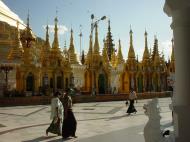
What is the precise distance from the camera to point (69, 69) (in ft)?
117

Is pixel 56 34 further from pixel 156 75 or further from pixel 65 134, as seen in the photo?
pixel 65 134

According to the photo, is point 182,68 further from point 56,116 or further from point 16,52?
point 16,52

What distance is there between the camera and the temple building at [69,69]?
32969 millimetres

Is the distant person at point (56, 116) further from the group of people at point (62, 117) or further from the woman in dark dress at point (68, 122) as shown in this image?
the woman in dark dress at point (68, 122)

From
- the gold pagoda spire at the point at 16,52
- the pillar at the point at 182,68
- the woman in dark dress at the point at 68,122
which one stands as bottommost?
the woman in dark dress at the point at 68,122

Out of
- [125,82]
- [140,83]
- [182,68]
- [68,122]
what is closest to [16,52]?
[125,82]

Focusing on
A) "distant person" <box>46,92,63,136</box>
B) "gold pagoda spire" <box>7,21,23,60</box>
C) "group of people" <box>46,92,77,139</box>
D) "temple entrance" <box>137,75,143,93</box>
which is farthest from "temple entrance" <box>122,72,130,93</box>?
"distant person" <box>46,92,63,136</box>

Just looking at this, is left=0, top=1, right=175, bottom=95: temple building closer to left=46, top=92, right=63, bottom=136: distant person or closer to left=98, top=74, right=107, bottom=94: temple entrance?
left=98, top=74, right=107, bottom=94: temple entrance

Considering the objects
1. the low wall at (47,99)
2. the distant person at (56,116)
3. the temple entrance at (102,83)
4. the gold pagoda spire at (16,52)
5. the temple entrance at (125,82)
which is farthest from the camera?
the temple entrance at (125,82)

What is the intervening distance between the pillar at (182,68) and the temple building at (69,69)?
74.5 ft

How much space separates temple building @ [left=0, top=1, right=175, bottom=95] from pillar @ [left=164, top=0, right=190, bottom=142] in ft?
74.5

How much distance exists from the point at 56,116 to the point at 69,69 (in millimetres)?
23882

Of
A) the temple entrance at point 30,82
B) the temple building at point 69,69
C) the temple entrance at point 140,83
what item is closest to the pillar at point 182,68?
the temple building at point 69,69

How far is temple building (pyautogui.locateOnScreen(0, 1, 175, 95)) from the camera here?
32969 mm
